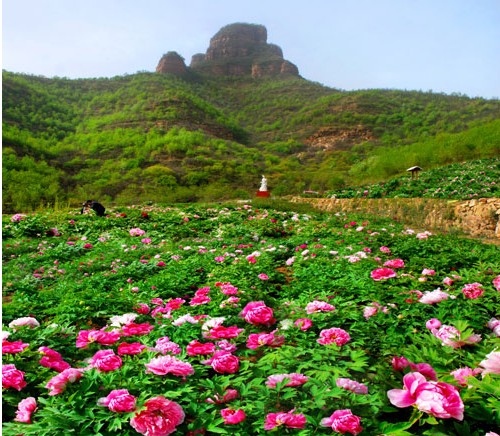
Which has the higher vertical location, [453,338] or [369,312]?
[453,338]

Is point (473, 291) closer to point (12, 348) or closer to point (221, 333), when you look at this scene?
point (221, 333)

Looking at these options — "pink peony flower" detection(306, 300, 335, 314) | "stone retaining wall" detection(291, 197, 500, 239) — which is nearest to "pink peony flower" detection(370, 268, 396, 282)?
"pink peony flower" detection(306, 300, 335, 314)

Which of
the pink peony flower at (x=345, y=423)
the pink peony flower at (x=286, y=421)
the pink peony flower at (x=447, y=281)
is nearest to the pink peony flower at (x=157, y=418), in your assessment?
the pink peony flower at (x=286, y=421)

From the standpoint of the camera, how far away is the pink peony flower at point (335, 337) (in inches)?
79.7

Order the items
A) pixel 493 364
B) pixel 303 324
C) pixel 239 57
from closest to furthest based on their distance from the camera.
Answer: pixel 493 364, pixel 303 324, pixel 239 57

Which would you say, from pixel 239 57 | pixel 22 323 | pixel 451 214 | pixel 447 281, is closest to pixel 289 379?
pixel 22 323

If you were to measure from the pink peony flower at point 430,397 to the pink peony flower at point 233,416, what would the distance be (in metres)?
0.55

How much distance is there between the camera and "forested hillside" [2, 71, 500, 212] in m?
19.0

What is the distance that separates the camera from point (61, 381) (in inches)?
62.7

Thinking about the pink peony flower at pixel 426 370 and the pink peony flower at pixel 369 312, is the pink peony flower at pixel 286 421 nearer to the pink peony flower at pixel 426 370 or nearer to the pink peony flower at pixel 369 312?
the pink peony flower at pixel 426 370

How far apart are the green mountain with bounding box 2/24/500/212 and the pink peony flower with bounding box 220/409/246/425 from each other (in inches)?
568

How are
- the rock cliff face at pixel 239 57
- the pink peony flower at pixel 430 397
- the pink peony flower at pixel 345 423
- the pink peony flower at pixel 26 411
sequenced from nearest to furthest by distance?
the pink peony flower at pixel 430 397 → the pink peony flower at pixel 345 423 → the pink peony flower at pixel 26 411 → the rock cliff face at pixel 239 57

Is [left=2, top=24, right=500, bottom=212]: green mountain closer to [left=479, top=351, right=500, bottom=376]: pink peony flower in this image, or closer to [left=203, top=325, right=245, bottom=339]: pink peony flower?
[left=203, top=325, right=245, bottom=339]: pink peony flower

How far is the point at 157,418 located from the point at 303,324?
4.07 feet
